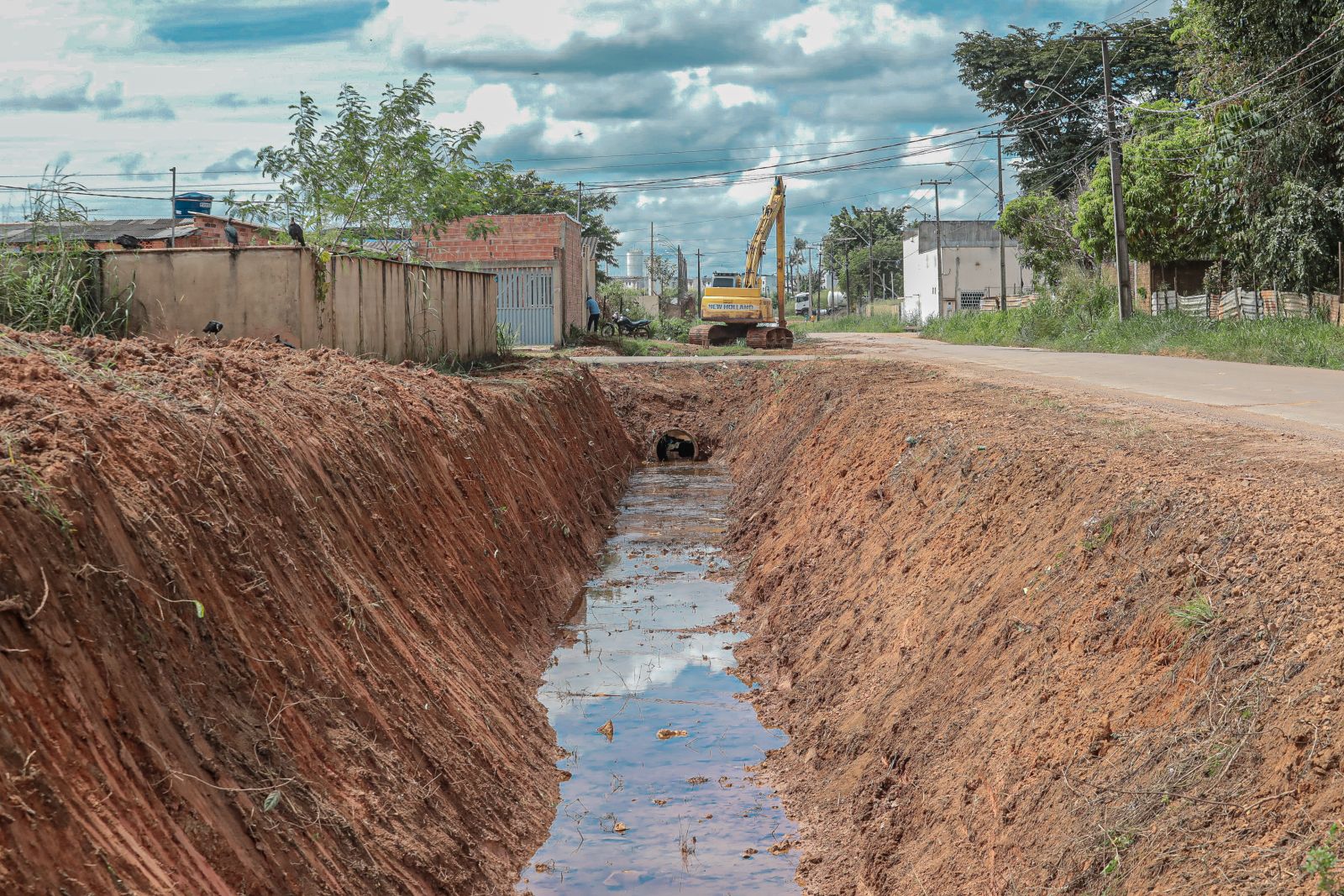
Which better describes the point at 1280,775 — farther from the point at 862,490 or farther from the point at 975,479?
the point at 862,490

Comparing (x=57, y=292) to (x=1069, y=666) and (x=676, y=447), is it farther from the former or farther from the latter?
(x=676, y=447)

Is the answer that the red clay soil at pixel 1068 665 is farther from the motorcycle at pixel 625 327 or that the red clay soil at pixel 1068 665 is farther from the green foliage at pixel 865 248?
the green foliage at pixel 865 248

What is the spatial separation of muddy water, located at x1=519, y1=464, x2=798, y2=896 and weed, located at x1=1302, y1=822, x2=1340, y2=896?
3.81 metres

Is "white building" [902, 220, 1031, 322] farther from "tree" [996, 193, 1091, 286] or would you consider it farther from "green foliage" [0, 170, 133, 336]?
"green foliage" [0, 170, 133, 336]

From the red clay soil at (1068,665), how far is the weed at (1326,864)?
3 centimetres

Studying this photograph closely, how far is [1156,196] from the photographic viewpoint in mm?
35031

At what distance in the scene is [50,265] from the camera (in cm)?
1057

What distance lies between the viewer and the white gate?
37.8m

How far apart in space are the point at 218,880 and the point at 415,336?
13.0 meters

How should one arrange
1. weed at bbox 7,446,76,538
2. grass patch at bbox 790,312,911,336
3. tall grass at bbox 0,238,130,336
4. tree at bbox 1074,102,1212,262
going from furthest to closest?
1. grass patch at bbox 790,312,911,336
2. tree at bbox 1074,102,1212,262
3. tall grass at bbox 0,238,130,336
4. weed at bbox 7,446,76,538

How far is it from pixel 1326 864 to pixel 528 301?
35.2 metres

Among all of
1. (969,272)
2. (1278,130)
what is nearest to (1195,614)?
(1278,130)

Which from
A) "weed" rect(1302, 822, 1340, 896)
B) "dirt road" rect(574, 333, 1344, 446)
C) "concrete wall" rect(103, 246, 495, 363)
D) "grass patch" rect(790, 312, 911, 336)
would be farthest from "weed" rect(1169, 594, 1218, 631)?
"grass patch" rect(790, 312, 911, 336)

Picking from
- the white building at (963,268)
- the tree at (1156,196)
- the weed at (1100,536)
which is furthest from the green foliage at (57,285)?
the white building at (963,268)
